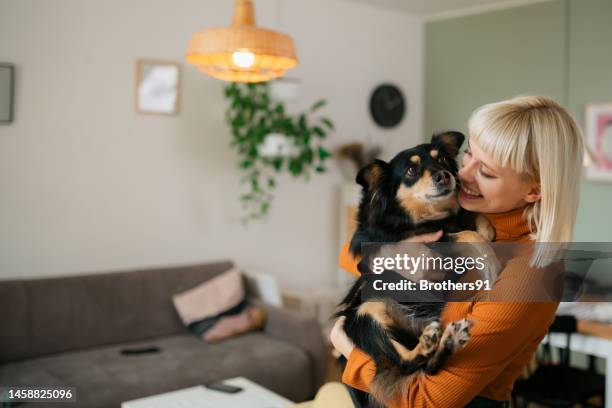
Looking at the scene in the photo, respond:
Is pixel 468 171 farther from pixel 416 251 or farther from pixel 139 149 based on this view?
pixel 139 149

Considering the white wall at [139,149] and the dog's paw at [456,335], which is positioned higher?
the white wall at [139,149]

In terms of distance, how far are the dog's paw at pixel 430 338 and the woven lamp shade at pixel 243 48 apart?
1.19 metres

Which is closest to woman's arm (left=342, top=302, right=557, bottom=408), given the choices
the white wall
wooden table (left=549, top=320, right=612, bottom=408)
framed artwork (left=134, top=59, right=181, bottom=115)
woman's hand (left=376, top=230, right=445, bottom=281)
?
woman's hand (left=376, top=230, right=445, bottom=281)

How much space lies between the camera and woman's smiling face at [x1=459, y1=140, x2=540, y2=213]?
1.24 metres

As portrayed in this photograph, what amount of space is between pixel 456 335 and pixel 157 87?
3.12m

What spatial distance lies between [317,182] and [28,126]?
2125mm

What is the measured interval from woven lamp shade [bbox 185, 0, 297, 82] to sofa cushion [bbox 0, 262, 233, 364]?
5.39 feet

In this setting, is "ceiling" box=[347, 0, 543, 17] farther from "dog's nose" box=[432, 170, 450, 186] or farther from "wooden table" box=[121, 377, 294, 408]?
"dog's nose" box=[432, 170, 450, 186]

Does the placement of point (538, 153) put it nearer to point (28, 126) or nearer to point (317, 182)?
point (28, 126)

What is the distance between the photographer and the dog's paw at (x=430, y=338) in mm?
1112

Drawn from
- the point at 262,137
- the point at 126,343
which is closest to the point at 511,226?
the point at 126,343

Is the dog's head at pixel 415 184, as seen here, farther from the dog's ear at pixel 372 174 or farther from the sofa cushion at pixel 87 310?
the sofa cushion at pixel 87 310

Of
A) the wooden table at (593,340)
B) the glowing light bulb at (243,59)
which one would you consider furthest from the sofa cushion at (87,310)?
the wooden table at (593,340)

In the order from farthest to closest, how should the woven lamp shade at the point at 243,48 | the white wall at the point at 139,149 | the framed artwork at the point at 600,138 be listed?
1. the framed artwork at the point at 600,138
2. the white wall at the point at 139,149
3. the woven lamp shade at the point at 243,48
